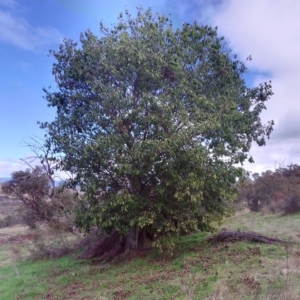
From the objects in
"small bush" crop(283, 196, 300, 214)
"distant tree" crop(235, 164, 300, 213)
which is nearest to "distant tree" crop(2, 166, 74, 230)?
"distant tree" crop(235, 164, 300, 213)

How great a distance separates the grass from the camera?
7.36m

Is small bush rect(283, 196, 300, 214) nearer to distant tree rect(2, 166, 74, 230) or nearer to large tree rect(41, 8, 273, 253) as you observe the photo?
large tree rect(41, 8, 273, 253)

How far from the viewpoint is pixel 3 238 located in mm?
27375

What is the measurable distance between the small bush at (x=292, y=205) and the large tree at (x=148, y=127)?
10412 millimetres

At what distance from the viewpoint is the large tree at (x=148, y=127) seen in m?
9.97

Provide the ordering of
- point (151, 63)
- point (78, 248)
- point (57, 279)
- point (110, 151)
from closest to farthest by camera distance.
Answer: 1. point (110, 151)
2. point (151, 63)
3. point (57, 279)
4. point (78, 248)

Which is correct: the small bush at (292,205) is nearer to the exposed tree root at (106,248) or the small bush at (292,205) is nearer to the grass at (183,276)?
the grass at (183,276)

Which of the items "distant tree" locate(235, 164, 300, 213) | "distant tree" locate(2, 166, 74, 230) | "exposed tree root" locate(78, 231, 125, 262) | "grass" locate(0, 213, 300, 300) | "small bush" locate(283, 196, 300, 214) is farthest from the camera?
"distant tree" locate(235, 164, 300, 213)

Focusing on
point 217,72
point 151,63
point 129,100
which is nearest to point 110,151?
point 129,100

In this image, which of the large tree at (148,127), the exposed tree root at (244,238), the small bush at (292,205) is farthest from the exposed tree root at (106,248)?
the small bush at (292,205)

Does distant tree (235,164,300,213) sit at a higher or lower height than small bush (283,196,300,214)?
higher

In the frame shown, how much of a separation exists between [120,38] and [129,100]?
214 cm

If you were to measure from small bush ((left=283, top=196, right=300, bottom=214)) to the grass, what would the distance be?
272 inches

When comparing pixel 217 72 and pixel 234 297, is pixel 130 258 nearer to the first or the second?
pixel 234 297
